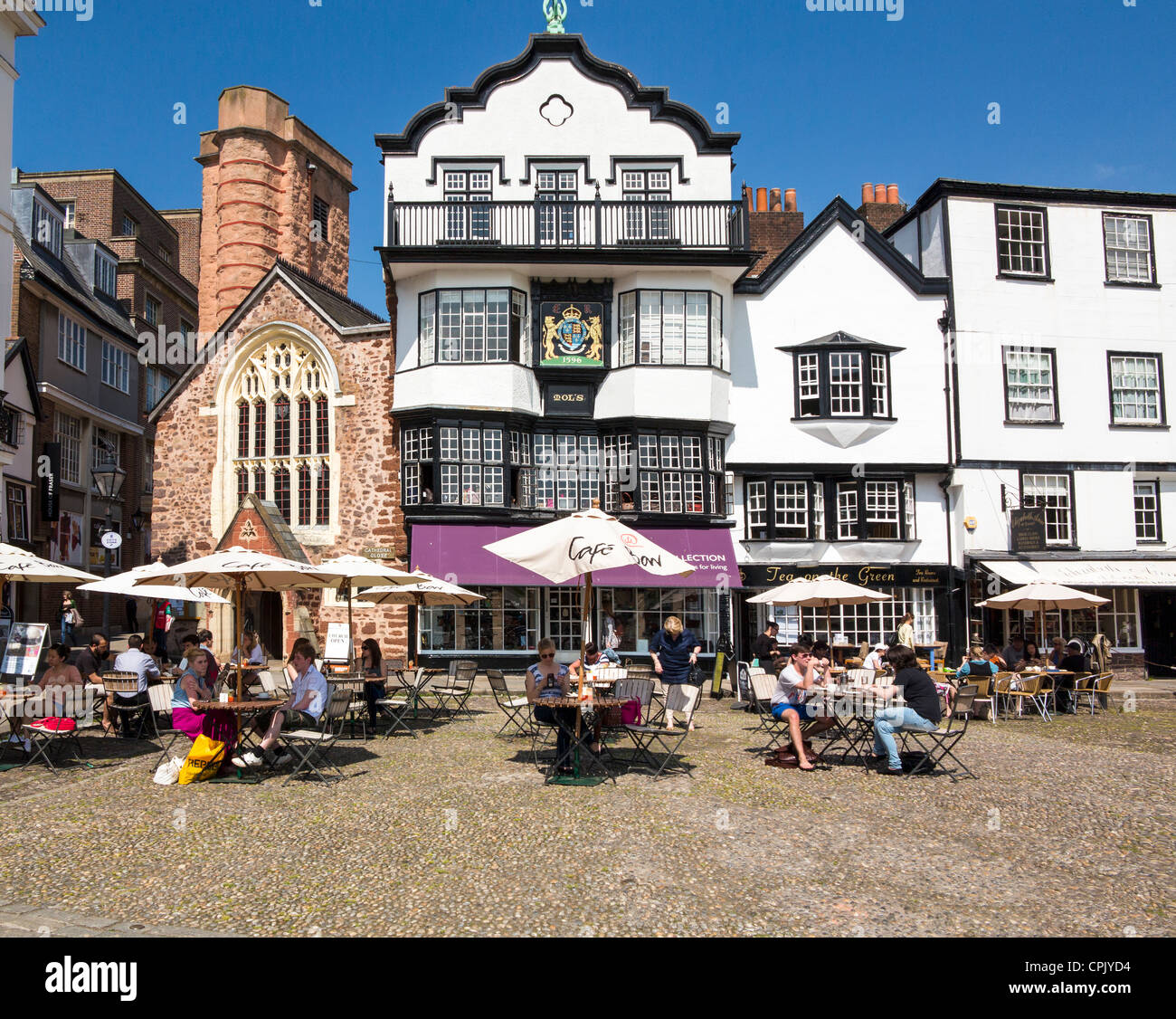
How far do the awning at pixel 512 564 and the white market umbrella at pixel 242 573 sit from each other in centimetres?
662

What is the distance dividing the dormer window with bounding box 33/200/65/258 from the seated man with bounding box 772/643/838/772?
32.1m

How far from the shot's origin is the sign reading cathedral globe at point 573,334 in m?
23.7

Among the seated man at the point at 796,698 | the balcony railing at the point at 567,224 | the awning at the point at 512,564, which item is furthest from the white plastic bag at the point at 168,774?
the balcony railing at the point at 567,224

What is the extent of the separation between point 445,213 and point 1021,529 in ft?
55.7

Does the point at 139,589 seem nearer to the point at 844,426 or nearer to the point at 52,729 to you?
the point at 52,729

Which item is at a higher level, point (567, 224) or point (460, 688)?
point (567, 224)

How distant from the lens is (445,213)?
78.4 feet

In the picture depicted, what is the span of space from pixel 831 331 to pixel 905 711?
50.7 feet

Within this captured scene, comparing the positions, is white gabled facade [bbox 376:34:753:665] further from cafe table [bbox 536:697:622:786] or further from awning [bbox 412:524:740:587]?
cafe table [bbox 536:697:622:786]

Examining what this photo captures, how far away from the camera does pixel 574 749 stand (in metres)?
10.7

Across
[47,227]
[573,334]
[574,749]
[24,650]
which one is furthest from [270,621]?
[47,227]

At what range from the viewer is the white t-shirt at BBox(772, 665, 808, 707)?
38.1ft
